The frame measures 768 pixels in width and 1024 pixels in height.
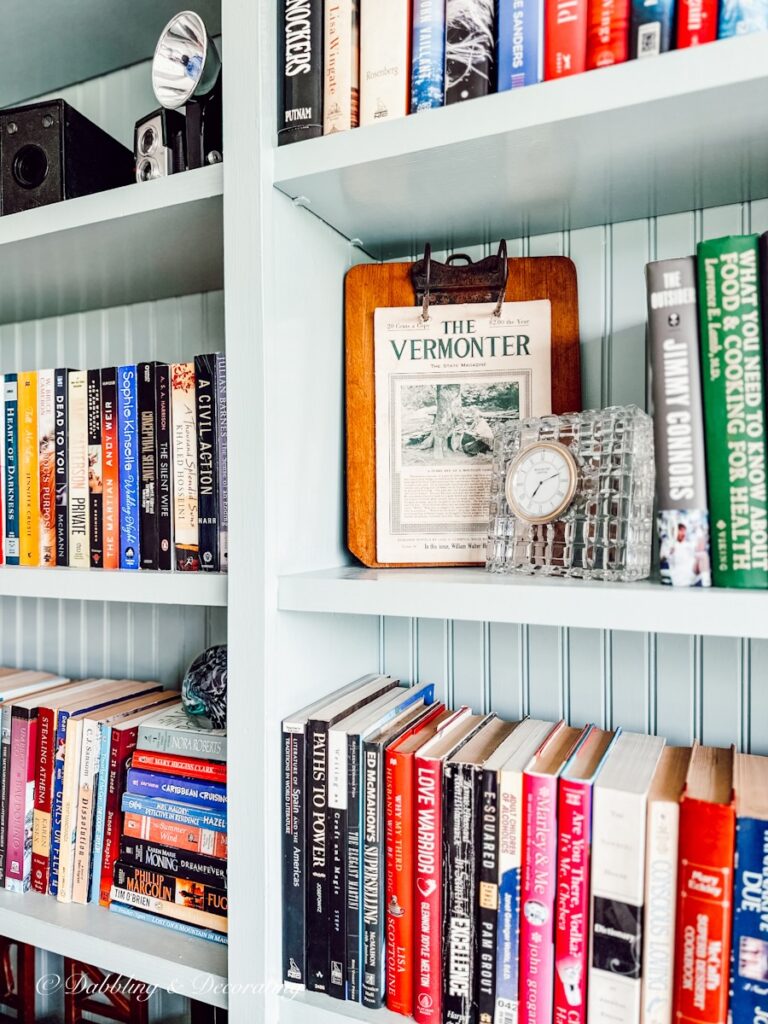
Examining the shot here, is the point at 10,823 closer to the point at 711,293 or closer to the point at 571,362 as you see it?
the point at 571,362

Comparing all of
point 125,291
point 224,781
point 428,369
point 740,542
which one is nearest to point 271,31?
point 428,369

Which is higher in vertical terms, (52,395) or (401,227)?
(401,227)

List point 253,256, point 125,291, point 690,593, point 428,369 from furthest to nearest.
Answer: point 125,291 < point 428,369 < point 253,256 < point 690,593

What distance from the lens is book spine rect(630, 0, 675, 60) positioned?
24.0 inches

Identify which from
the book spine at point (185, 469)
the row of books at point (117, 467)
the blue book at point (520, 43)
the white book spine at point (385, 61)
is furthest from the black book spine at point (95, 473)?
the blue book at point (520, 43)

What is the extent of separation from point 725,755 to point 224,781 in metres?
0.54

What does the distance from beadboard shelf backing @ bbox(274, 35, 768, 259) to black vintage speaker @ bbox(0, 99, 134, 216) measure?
346 millimetres

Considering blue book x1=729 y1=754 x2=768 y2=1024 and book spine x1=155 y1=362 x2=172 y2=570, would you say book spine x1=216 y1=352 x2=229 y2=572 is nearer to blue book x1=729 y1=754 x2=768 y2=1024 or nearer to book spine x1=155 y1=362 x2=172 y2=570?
book spine x1=155 y1=362 x2=172 y2=570

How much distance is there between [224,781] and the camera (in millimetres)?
839

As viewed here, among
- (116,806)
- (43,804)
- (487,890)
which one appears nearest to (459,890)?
(487,890)

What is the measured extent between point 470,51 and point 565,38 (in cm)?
9

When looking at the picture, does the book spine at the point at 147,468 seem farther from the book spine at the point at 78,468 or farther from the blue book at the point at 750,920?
the blue book at the point at 750,920

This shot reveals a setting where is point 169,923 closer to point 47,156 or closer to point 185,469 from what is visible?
point 185,469

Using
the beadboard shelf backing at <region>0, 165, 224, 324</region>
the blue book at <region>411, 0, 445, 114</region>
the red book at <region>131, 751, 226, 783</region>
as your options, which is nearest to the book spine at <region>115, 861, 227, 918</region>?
the red book at <region>131, 751, 226, 783</region>
